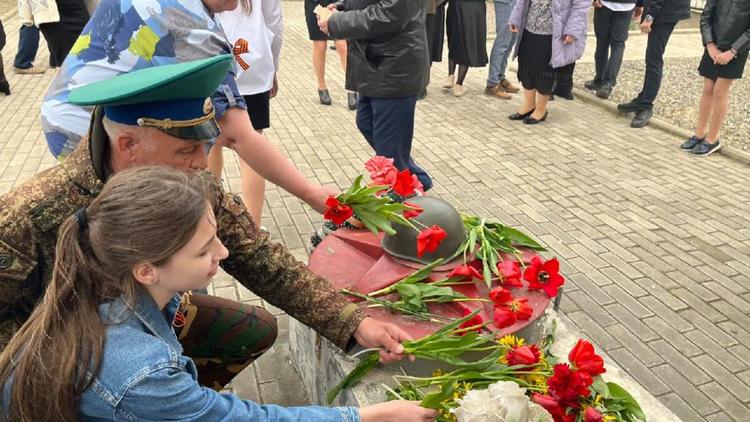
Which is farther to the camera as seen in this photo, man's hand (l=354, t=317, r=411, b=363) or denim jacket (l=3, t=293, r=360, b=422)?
man's hand (l=354, t=317, r=411, b=363)

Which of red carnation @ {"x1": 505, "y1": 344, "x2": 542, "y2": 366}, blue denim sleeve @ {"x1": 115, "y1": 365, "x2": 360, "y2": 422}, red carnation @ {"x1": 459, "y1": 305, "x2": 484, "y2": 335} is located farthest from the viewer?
red carnation @ {"x1": 459, "y1": 305, "x2": 484, "y2": 335}

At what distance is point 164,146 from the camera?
5.56ft

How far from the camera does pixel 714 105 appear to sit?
18.0 feet

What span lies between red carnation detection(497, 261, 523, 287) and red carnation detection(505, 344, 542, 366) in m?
0.26

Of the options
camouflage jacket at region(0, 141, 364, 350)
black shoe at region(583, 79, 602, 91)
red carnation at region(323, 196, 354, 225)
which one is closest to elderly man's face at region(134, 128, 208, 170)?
camouflage jacket at region(0, 141, 364, 350)

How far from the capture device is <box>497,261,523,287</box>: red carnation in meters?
2.04

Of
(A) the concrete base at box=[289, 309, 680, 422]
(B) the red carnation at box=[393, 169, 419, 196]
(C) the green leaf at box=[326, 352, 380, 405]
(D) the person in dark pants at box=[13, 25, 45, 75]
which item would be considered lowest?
(D) the person in dark pants at box=[13, 25, 45, 75]

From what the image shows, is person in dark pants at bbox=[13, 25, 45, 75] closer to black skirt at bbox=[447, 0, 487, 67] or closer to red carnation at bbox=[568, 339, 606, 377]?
black skirt at bbox=[447, 0, 487, 67]

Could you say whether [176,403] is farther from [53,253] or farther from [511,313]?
[511,313]

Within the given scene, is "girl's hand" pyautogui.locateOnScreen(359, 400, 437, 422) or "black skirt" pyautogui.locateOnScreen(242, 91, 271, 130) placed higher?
"girl's hand" pyautogui.locateOnScreen(359, 400, 437, 422)

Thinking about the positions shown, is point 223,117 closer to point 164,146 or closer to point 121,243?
point 164,146

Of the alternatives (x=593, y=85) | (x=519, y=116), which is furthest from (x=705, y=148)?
(x=593, y=85)

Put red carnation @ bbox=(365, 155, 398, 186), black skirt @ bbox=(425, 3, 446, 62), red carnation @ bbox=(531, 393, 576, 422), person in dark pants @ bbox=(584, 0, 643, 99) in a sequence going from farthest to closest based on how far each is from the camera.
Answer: black skirt @ bbox=(425, 3, 446, 62) < person in dark pants @ bbox=(584, 0, 643, 99) < red carnation @ bbox=(365, 155, 398, 186) < red carnation @ bbox=(531, 393, 576, 422)

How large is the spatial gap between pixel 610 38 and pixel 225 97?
6.07 metres
